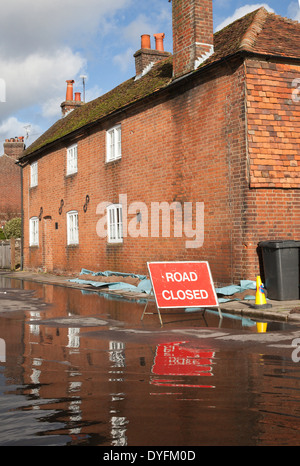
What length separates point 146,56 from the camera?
69.3ft

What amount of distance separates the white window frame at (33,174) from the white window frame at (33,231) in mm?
Result: 1805

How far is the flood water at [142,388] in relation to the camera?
3621 millimetres

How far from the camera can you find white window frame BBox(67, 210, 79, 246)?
2210 centimetres

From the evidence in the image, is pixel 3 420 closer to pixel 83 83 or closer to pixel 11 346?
pixel 11 346

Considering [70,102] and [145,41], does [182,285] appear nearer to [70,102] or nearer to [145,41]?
[145,41]

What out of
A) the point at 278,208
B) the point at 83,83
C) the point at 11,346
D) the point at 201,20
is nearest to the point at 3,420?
the point at 11,346

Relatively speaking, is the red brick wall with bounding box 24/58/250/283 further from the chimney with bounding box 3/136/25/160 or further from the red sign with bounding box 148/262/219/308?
the chimney with bounding box 3/136/25/160

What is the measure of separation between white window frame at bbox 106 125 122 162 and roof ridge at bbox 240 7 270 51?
624 centimetres

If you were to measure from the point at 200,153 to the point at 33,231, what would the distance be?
15.2m

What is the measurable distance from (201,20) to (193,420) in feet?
43.3

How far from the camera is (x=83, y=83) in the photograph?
122ft

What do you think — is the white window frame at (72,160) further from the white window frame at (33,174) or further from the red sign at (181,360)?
the red sign at (181,360)

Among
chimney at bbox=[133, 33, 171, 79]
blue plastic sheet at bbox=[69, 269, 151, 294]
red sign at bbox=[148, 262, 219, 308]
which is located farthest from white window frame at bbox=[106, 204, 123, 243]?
red sign at bbox=[148, 262, 219, 308]

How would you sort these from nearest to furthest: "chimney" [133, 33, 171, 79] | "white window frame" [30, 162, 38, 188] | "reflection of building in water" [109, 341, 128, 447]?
"reflection of building in water" [109, 341, 128, 447], "chimney" [133, 33, 171, 79], "white window frame" [30, 162, 38, 188]
